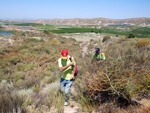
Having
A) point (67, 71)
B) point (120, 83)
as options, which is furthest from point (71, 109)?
point (120, 83)

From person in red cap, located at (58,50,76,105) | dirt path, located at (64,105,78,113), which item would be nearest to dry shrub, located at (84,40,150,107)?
dirt path, located at (64,105,78,113)

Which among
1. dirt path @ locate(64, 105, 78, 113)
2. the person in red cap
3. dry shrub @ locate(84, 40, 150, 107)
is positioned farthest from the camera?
the person in red cap

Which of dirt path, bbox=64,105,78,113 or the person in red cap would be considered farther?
the person in red cap

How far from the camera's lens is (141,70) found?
2533mm

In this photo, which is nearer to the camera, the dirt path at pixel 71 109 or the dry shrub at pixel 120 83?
the dry shrub at pixel 120 83

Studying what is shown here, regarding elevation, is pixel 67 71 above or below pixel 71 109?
above

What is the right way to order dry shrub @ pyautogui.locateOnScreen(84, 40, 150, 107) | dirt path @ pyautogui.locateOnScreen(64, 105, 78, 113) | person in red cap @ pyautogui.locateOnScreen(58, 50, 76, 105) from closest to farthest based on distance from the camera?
1. dry shrub @ pyautogui.locateOnScreen(84, 40, 150, 107)
2. dirt path @ pyautogui.locateOnScreen(64, 105, 78, 113)
3. person in red cap @ pyautogui.locateOnScreen(58, 50, 76, 105)

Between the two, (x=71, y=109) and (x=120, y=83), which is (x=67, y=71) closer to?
(x=71, y=109)

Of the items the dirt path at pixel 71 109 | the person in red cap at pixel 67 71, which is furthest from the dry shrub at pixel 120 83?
the person in red cap at pixel 67 71

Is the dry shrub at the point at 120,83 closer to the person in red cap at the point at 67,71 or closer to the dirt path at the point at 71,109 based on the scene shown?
the dirt path at the point at 71,109

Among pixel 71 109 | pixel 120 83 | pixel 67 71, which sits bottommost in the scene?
pixel 71 109

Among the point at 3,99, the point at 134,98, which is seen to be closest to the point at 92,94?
the point at 134,98

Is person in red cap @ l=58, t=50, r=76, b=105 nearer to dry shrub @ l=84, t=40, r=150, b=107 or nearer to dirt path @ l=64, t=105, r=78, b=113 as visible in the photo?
dirt path @ l=64, t=105, r=78, b=113

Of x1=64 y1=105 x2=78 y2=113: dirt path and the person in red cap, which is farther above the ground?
the person in red cap
